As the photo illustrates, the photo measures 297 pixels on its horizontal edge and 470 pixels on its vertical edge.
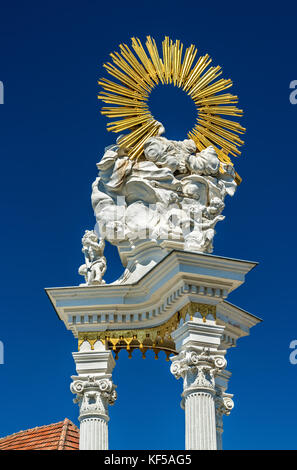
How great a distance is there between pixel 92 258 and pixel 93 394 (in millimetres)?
2563

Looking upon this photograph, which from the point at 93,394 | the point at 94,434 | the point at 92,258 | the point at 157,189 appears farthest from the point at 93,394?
the point at 157,189

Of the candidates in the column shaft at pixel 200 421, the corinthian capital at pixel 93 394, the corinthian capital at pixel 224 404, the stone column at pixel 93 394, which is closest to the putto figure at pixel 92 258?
the stone column at pixel 93 394

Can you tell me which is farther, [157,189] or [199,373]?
[157,189]

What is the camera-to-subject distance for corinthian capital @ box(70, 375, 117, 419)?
2509 centimetres

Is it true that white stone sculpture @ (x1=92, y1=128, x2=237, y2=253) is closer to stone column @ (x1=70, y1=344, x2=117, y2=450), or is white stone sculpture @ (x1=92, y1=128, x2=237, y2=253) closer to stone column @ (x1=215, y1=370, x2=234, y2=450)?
stone column @ (x1=70, y1=344, x2=117, y2=450)

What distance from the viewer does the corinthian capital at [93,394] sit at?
25094 millimetres

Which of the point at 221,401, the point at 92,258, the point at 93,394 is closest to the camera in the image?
the point at 93,394

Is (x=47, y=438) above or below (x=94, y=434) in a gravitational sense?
above

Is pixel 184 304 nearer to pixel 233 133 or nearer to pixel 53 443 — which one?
pixel 233 133

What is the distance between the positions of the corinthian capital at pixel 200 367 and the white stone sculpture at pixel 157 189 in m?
2.46

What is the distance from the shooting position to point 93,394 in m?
25.2

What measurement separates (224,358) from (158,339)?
1.81m

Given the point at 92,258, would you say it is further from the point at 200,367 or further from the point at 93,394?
the point at 200,367
